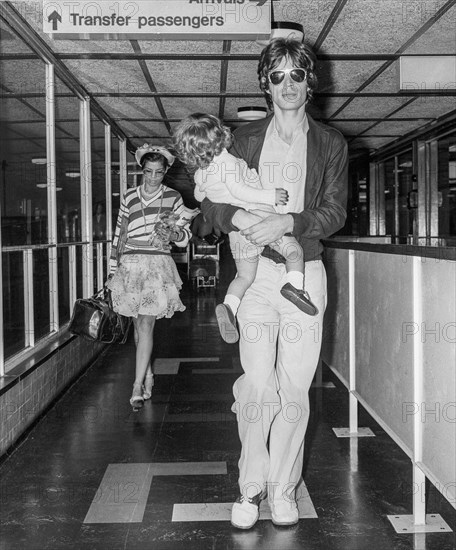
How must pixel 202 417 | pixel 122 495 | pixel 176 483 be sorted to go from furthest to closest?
pixel 202 417 < pixel 176 483 < pixel 122 495

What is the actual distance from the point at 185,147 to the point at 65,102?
5.25 m

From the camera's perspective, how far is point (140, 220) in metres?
4.34

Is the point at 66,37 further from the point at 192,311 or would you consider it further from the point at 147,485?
the point at 192,311

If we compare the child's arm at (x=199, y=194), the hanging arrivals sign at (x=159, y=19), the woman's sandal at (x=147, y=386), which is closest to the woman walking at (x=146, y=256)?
the woman's sandal at (x=147, y=386)

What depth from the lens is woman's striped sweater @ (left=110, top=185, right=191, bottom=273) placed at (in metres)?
4.32

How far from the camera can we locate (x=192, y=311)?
1007 cm

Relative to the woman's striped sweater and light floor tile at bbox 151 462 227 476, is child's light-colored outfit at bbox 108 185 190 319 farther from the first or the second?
light floor tile at bbox 151 462 227 476

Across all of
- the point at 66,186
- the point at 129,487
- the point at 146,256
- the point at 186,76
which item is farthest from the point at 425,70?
the point at 66,186

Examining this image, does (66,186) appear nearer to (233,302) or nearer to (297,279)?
(233,302)

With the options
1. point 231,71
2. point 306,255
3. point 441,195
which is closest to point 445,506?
point 306,255

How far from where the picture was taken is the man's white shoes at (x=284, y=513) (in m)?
2.58

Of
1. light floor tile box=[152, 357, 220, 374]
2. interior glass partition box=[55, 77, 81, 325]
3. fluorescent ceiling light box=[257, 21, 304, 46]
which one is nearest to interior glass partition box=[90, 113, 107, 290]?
interior glass partition box=[55, 77, 81, 325]

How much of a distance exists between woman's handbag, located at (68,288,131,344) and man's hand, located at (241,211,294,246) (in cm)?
203

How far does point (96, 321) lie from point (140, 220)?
0.67 meters
